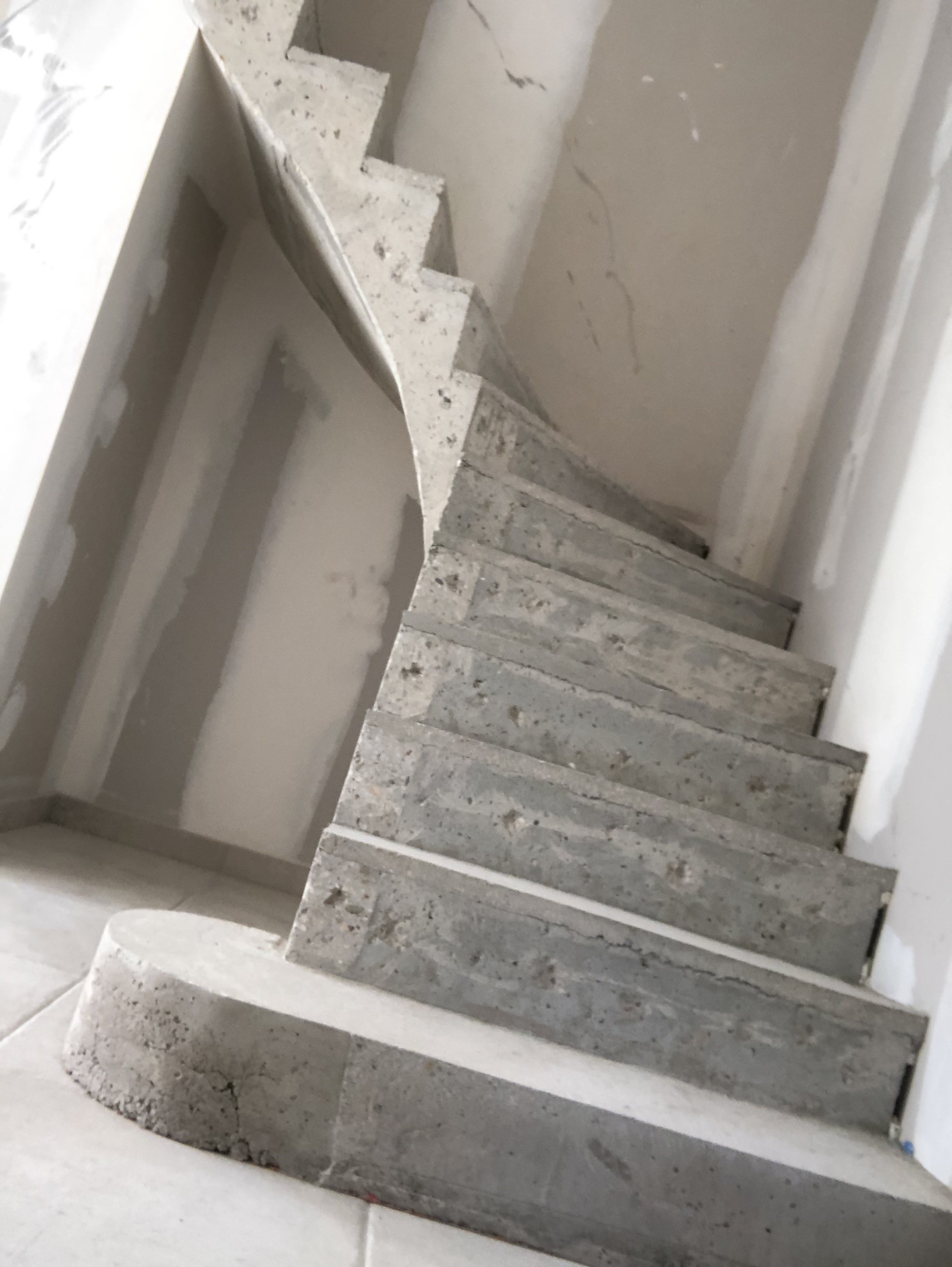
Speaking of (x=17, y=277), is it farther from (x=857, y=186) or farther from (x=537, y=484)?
(x=857, y=186)

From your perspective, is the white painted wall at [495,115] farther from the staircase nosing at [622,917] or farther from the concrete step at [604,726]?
the staircase nosing at [622,917]

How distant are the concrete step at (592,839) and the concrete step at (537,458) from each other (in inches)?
29.6

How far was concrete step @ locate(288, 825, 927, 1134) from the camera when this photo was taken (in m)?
1.27

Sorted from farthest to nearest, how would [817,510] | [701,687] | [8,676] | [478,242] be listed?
[478,242], [817,510], [8,676], [701,687]

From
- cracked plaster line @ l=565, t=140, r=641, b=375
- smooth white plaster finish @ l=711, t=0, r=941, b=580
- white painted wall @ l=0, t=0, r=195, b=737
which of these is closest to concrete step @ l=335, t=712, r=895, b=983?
white painted wall @ l=0, t=0, r=195, b=737

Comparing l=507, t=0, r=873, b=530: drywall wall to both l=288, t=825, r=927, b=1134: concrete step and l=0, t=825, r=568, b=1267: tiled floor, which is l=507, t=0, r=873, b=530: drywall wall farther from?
l=0, t=825, r=568, b=1267: tiled floor

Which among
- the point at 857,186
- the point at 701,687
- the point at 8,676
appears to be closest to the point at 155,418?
the point at 8,676

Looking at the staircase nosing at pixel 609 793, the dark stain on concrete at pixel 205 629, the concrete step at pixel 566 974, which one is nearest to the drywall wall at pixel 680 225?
the dark stain on concrete at pixel 205 629

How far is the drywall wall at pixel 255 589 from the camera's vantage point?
2.74 m

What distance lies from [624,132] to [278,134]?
64.8 inches

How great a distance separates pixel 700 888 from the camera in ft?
4.78

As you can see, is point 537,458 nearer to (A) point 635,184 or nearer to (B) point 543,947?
(B) point 543,947

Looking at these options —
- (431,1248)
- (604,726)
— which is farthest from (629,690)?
(431,1248)

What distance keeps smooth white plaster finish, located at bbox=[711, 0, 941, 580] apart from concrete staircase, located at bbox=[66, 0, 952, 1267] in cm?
114
